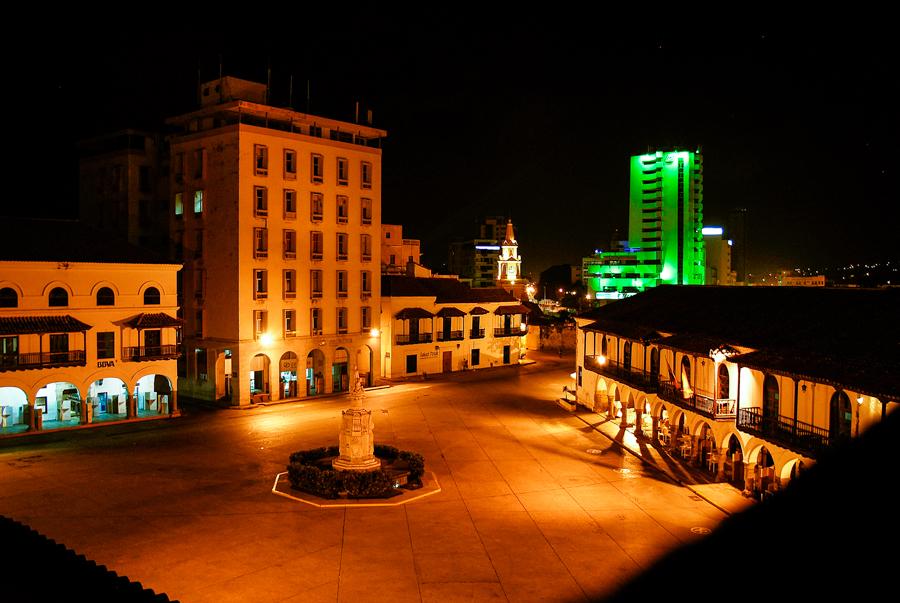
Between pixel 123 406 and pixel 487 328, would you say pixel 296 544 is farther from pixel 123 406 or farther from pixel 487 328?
pixel 487 328

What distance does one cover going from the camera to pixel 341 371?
164 feet

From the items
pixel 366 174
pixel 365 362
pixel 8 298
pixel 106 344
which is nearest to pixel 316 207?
pixel 366 174

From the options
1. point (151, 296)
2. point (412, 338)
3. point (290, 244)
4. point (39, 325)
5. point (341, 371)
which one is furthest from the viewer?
point (412, 338)

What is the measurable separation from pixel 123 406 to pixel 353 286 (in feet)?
57.7

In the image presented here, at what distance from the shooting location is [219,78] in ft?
150

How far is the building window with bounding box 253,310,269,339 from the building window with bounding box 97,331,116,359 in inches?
338

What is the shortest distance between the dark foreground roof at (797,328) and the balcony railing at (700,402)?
82.2 inches

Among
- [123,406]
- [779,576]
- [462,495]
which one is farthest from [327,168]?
[779,576]

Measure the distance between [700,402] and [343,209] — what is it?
2993 cm

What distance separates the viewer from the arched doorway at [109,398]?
37906 mm

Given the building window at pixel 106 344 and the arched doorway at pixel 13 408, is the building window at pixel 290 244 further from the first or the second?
the arched doorway at pixel 13 408

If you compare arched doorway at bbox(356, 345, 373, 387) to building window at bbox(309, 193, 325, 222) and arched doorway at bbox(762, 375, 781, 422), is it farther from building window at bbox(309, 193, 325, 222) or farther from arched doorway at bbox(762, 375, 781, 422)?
arched doorway at bbox(762, 375, 781, 422)

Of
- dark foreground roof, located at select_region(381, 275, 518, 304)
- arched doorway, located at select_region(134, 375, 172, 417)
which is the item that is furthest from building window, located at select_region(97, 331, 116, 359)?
dark foreground roof, located at select_region(381, 275, 518, 304)

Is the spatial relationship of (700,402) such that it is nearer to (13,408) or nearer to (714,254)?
(13,408)
